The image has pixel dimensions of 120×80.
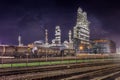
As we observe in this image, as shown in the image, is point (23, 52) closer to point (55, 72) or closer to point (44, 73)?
point (55, 72)

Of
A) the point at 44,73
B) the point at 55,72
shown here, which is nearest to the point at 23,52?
the point at 55,72

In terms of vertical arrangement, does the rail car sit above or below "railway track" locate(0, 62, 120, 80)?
above

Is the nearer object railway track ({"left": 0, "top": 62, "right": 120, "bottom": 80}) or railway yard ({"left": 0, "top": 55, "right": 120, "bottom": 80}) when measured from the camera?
railway track ({"left": 0, "top": 62, "right": 120, "bottom": 80})

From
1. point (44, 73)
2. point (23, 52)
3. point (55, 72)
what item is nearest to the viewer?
point (44, 73)

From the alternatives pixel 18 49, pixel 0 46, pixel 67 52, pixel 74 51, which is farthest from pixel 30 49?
pixel 74 51

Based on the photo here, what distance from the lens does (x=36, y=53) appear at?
7981 centimetres

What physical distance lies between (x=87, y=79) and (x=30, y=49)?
186ft

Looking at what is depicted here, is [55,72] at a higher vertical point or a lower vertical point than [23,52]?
lower

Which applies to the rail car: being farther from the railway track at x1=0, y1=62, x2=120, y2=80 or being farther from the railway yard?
the railway track at x1=0, y1=62, x2=120, y2=80

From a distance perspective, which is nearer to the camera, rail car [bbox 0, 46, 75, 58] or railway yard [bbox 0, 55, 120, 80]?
railway yard [bbox 0, 55, 120, 80]

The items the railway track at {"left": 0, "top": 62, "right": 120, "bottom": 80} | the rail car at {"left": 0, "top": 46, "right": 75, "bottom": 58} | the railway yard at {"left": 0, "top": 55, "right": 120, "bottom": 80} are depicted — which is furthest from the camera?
the rail car at {"left": 0, "top": 46, "right": 75, "bottom": 58}

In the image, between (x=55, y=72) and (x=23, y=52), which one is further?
(x=23, y=52)

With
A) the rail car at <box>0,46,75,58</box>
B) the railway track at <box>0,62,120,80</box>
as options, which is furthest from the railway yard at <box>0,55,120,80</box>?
the rail car at <box>0,46,75,58</box>

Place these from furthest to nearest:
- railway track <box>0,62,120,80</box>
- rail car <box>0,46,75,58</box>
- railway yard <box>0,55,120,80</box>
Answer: rail car <box>0,46,75,58</box> < railway yard <box>0,55,120,80</box> < railway track <box>0,62,120,80</box>
